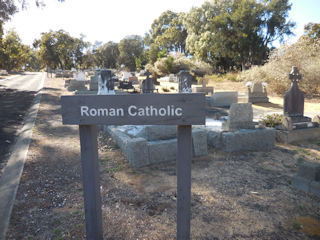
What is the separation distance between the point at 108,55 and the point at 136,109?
62.8 m

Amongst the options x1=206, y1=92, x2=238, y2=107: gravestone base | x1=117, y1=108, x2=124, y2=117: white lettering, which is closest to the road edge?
x1=117, y1=108, x2=124, y2=117: white lettering

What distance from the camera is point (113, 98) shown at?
2029mm

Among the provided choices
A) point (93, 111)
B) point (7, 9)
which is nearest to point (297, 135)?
point (93, 111)

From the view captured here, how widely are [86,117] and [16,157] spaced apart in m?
4.10

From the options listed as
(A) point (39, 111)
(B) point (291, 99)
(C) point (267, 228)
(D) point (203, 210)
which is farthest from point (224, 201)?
(A) point (39, 111)

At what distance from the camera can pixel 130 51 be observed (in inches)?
2028

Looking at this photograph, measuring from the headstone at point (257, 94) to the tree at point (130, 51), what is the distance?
133ft

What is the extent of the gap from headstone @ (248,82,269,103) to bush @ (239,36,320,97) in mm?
2709

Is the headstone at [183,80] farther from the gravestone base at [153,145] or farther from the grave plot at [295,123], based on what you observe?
the grave plot at [295,123]

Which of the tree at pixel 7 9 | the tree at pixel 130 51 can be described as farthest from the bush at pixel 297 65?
the tree at pixel 130 51

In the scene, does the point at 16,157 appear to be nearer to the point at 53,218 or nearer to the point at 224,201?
the point at 53,218

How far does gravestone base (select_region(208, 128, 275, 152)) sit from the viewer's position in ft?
18.2

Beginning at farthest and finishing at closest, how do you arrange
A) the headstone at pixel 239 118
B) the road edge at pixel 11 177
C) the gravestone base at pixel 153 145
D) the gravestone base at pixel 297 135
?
1. the gravestone base at pixel 297 135
2. the headstone at pixel 239 118
3. the gravestone base at pixel 153 145
4. the road edge at pixel 11 177

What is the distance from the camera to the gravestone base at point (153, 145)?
15.2ft
